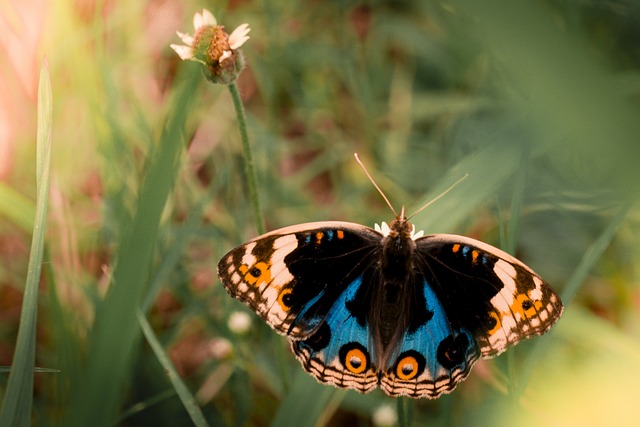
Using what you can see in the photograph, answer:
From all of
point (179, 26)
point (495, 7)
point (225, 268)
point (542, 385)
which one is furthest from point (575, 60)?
point (179, 26)

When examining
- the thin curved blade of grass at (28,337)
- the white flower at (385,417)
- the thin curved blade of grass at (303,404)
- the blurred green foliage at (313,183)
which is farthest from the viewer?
the white flower at (385,417)

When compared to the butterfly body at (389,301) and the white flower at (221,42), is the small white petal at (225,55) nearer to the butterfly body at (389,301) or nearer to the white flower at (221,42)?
the white flower at (221,42)

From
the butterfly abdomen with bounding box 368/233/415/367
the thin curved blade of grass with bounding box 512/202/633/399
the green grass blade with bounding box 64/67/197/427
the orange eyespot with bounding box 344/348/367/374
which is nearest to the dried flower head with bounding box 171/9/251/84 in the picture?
the green grass blade with bounding box 64/67/197/427

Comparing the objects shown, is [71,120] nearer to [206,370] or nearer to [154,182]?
[206,370]

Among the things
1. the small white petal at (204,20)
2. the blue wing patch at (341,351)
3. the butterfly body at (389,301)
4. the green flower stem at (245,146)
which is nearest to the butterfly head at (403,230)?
the butterfly body at (389,301)

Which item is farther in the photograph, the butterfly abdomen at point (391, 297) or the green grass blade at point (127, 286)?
the butterfly abdomen at point (391, 297)

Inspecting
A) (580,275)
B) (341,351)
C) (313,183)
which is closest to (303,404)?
(341,351)
